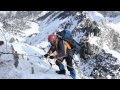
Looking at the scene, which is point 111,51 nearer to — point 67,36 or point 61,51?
point 61,51

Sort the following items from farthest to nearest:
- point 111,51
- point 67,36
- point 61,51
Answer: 1. point 111,51
2. point 61,51
3. point 67,36

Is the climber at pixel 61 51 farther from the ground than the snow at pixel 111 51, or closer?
farther from the ground

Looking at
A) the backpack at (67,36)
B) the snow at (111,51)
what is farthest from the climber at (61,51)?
the snow at (111,51)

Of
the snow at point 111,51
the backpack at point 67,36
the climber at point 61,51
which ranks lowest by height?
the snow at point 111,51

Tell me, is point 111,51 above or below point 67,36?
below

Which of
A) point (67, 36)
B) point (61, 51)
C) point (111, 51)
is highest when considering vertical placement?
point (67, 36)

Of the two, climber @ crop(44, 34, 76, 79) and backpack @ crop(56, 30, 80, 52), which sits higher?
backpack @ crop(56, 30, 80, 52)

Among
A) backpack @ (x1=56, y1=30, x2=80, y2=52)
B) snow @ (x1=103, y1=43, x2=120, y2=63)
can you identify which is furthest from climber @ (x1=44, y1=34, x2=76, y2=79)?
snow @ (x1=103, y1=43, x2=120, y2=63)

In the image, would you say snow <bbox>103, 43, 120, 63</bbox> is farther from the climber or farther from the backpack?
Result: the backpack

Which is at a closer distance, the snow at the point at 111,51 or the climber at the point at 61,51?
the climber at the point at 61,51

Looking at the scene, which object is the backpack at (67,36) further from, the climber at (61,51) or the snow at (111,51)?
the snow at (111,51)

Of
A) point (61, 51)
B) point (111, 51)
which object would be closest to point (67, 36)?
point (61, 51)
